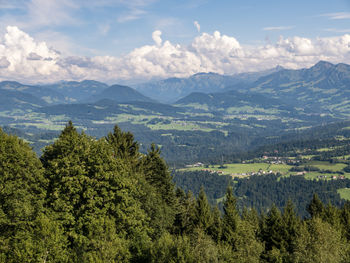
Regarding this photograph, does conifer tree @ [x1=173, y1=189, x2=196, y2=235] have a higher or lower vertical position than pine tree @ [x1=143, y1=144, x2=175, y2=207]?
lower

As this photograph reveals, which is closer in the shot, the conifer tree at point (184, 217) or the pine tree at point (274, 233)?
the pine tree at point (274, 233)

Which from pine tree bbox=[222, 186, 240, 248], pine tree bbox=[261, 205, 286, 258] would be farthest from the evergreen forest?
pine tree bbox=[261, 205, 286, 258]

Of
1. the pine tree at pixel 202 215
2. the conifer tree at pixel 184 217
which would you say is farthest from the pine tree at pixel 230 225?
the conifer tree at pixel 184 217

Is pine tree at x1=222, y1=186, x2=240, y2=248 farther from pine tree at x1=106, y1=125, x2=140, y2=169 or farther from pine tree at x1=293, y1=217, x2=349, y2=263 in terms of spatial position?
Answer: pine tree at x1=106, y1=125, x2=140, y2=169

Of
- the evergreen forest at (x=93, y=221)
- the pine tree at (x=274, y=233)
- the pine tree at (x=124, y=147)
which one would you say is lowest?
the pine tree at (x=274, y=233)

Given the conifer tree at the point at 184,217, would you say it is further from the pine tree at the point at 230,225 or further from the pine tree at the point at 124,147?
the pine tree at the point at 124,147

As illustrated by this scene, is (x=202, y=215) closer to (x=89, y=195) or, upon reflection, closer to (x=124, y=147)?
(x=124, y=147)

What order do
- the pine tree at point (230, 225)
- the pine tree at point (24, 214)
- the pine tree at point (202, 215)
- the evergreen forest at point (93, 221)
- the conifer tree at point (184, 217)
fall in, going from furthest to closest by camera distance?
the conifer tree at point (184, 217), the pine tree at point (202, 215), the pine tree at point (230, 225), the evergreen forest at point (93, 221), the pine tree at point (24, 214)

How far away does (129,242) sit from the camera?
40969 millimetres

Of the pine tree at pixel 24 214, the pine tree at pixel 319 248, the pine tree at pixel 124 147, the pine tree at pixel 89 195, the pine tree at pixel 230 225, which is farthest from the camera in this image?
the pine tree at pixel 124 147

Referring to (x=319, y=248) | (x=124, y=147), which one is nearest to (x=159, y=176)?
(x=124, y=147)

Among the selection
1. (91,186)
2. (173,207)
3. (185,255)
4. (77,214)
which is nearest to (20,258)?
(77,214)

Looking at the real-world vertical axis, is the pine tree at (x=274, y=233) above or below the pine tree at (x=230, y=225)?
below

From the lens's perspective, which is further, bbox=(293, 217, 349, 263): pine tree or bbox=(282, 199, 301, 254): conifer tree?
bbox=(282, 199, 301, 254): conifer tree
